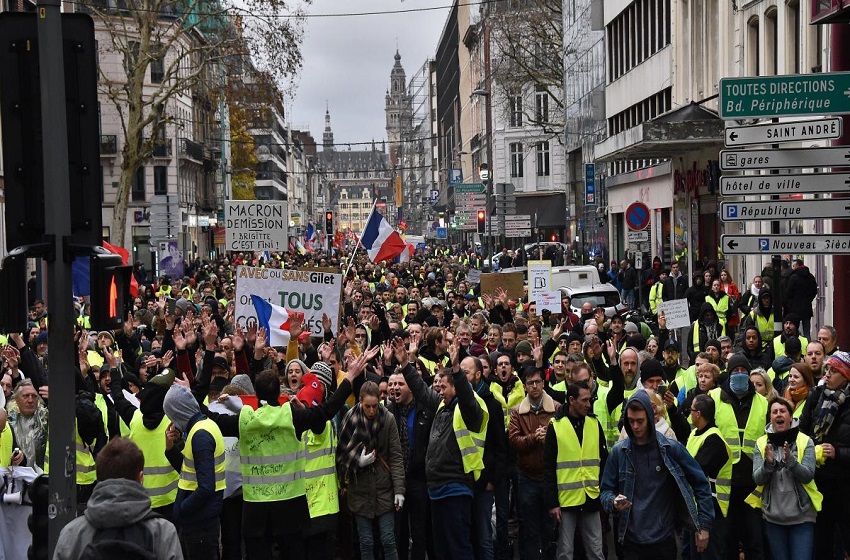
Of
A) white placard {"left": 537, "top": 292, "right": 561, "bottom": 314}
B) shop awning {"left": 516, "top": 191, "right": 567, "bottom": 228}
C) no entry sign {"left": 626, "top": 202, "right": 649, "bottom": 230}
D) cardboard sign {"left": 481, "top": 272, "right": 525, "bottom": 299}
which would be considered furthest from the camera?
shop awning {"left": 516, "top": 191, "right": 567, "bottom": 228}

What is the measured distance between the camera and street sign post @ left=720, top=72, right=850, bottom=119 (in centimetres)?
945

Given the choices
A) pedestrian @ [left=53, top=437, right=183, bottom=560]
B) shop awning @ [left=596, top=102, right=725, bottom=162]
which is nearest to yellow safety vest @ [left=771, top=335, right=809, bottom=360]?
pedestrian @ [left=53, top=437, right=183, bottom=560]

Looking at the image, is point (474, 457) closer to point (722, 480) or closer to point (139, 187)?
point (722, 480)

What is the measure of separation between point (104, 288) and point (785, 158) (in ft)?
17.4

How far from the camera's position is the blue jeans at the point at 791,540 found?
8.75 metres

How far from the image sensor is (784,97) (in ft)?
31.4

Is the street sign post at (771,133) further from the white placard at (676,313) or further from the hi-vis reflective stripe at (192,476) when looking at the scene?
the white placard at (676,313)

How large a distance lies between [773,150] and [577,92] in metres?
45.5

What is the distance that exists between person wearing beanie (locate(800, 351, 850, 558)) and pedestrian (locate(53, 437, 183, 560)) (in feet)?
16.5

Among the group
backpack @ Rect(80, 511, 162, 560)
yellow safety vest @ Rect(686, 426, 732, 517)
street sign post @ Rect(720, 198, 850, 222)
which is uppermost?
street sign post @ Rect(720, 198, 850, 222)

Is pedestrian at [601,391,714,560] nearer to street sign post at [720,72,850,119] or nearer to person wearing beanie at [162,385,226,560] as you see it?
person wearing beanie at [162,385,226,560]

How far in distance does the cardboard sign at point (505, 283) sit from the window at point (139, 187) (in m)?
49.5

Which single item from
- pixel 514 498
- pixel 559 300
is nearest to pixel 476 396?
pixel 514 498

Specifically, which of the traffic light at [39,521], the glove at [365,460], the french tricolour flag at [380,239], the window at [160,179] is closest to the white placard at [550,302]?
the french tricolour flag at [380,239]
